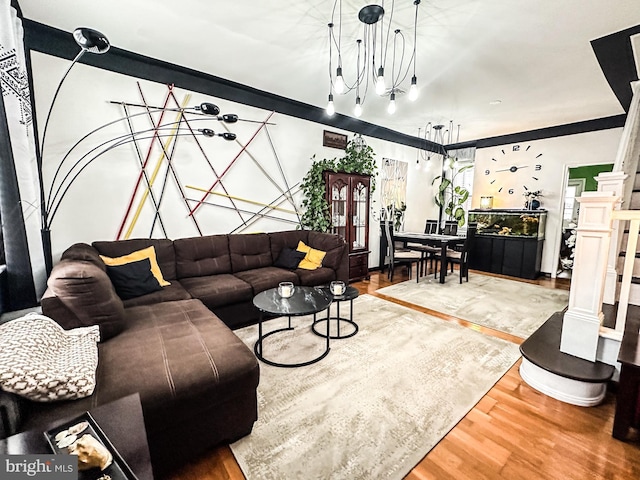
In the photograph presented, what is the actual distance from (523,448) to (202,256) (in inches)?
121

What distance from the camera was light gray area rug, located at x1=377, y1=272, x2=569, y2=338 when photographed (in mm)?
3123

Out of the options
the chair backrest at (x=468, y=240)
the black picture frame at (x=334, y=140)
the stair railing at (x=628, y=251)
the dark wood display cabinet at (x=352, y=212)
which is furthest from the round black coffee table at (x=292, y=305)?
the chair backrest at (x=468, y=240)

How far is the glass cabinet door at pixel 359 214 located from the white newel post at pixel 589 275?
118 inches

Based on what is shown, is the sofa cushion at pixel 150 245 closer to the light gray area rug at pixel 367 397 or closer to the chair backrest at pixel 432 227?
the light gray area rug at pixel 367 397

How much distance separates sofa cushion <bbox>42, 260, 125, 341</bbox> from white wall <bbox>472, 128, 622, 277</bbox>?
639cm

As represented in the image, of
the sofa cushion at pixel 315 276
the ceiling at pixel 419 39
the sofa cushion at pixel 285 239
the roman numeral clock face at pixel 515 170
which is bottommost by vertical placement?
the sofa cushion at pixel 315 276

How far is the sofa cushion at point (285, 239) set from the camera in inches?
148

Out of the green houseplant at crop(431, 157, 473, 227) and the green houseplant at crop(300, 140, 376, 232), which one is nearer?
Answer: the green houseplant at crop(300, 140, 376, 232)

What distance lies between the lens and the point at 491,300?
379 cm

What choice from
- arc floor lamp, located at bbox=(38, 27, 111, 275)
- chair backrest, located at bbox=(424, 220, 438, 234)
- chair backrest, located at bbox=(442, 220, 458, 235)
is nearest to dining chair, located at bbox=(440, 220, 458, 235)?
chair backrest, located at bbox=(442, 220, 458, 235)

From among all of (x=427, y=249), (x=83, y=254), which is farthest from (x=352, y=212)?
(x=83, y=254)

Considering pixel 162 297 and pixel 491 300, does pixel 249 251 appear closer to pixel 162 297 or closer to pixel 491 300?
pixel 162 297

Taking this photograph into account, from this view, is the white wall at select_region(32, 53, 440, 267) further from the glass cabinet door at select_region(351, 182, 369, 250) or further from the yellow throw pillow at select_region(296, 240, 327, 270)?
the glass cabinet door at select_region(351, 182, 369, 250)

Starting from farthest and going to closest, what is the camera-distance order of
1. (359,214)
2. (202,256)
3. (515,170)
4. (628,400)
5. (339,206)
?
(515,170), (359,214), (339,206), (202,256), (628,400)
